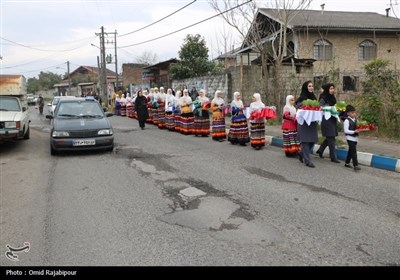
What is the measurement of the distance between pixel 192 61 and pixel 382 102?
22.8 meters

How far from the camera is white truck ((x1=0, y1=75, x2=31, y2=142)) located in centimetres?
1047

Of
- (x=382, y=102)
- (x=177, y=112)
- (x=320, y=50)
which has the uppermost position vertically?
(x=320, y=50)

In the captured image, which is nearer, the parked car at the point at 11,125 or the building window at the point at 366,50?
the parked car at the point at 11,125

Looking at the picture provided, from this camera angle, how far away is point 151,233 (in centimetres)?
462

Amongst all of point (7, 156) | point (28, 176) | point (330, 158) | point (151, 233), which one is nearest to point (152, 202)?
point (151, 233)

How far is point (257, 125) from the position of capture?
414 inches

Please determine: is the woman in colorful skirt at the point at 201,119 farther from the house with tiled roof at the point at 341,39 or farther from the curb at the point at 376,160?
the house with tiled roof at the point at 341,39

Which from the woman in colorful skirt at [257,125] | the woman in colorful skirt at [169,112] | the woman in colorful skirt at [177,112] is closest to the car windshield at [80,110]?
the woman in colorful skirt at [177,112]

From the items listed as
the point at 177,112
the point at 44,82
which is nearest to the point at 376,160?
the point at 177,112

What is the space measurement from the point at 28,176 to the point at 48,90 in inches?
3663

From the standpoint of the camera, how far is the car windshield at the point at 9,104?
478 inches

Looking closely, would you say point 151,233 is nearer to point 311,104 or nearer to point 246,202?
point 246,202

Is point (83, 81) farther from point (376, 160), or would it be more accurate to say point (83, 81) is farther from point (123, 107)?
Answer: point (376, 160)

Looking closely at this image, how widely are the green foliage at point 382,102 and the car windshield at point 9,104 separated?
10550 mm
